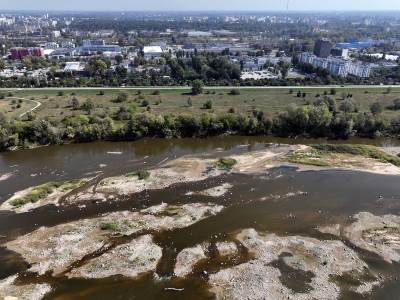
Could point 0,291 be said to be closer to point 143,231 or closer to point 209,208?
point 143,231

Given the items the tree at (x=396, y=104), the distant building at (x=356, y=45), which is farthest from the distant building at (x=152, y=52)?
the tree at (x=396, y=104)

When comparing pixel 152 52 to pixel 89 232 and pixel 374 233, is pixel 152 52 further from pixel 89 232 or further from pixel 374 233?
pixel 374 233

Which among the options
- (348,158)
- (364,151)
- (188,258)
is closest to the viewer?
(188,258)

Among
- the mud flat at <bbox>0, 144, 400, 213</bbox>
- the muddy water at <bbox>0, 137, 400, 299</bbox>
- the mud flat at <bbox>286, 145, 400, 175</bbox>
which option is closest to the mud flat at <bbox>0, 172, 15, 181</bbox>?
the muddy water at <bbox>0, 137, 400, 299</bbox>

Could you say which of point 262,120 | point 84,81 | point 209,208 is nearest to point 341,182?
point 209,208

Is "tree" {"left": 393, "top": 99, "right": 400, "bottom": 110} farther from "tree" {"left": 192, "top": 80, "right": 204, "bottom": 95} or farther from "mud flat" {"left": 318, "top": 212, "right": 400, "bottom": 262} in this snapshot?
"mud flat" {"left": 318, "top": 212, "right": 400, "bottom": 262}

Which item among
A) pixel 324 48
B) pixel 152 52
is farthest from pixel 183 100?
pixel 324 48
